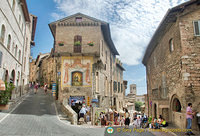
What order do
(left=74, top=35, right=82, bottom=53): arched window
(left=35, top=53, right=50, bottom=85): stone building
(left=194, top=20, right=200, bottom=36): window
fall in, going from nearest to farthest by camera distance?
(left=194, top=20, right=200, bottom=36): window
(left=74, top=35, right=82, bottom=53): arched window
(left=35, top=53, right=50, bottom=85): stone building

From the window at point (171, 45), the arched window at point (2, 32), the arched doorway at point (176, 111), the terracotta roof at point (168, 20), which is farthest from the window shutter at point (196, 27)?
the arched window at point (2, 32)

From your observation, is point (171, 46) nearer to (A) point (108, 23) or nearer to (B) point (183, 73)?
(B) point (183, 73)

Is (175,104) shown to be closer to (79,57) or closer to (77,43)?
(79,57)

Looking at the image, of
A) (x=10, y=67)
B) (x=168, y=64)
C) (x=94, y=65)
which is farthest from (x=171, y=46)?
(x=10, y=67)

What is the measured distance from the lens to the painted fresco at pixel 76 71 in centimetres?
1977

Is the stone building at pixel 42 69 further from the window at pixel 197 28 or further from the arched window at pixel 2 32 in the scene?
the window at pixel 197 28

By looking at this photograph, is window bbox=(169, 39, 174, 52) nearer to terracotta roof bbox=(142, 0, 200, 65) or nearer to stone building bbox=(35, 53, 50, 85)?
terracotta roof bbox=(142, 0, 200, 65)

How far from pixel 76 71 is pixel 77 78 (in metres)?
0.77

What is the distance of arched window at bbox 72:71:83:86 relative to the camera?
64.7 ft

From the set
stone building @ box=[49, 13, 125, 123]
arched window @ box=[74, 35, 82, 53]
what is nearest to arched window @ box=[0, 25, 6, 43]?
stone building @ box=[49, 13, 125, 123]

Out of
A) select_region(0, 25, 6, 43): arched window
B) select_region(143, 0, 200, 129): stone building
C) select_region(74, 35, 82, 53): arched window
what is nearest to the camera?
select_region(143, 0, 200, 129): stone building

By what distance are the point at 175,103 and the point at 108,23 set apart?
12.3m

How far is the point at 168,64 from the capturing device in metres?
14.1

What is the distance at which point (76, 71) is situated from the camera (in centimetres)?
1994
